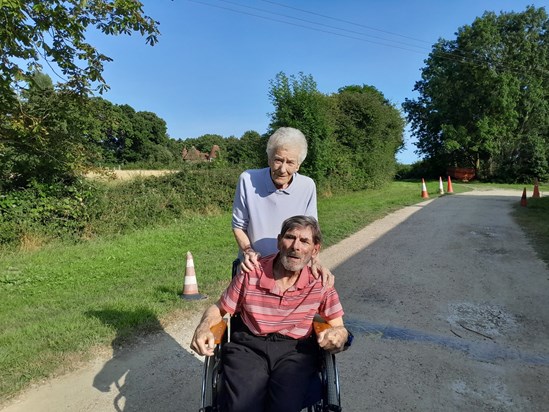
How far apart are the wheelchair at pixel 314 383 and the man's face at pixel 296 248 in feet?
1.27

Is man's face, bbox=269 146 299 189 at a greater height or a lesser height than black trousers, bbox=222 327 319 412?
greater

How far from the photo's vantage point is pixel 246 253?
8.36 ft

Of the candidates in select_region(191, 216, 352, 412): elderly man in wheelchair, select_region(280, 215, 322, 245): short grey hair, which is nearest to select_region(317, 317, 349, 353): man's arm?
select_region(191, 216, 352, 412): elderly man in wheelchair

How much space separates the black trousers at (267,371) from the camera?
2.17 m

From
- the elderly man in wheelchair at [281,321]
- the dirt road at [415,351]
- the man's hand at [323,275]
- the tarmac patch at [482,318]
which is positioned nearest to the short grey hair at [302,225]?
the elderly man in wheelchair at [281,321]

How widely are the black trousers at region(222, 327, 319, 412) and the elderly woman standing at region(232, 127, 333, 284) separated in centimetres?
55

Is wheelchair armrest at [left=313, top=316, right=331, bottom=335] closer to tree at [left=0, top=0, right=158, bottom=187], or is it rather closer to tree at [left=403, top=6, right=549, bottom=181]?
tree at [left=0, top=0, right=158, bottom=187]

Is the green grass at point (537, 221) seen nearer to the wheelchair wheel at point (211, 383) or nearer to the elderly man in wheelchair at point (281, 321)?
the elderly man in wheelchair at point (281, 321)

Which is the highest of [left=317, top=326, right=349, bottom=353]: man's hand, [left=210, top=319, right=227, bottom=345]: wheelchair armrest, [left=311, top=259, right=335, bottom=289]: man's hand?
[left=311, top=259, right=335, bottom=289]: man's hand

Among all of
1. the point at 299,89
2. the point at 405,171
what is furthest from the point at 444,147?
the point at 299,89

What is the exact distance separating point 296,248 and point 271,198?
0.49 meters

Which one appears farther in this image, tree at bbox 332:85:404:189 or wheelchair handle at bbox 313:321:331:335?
tree at bbox 332:85:404:189

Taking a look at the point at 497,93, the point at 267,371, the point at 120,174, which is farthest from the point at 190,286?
the point at 497,93

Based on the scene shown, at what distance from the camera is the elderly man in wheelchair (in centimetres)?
226
